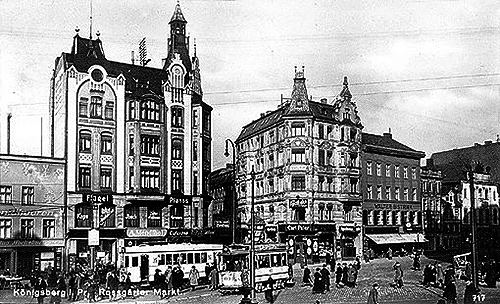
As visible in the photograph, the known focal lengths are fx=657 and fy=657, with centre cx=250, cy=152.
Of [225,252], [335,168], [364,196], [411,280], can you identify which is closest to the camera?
[225,252]

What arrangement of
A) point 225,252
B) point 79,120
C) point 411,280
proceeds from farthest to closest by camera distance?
point 411,280 → point 225,252 → point 79,120

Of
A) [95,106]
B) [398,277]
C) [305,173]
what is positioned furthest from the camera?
[305,173]

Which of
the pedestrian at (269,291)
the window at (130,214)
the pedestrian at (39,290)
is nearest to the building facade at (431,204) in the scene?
the pedestrian at (269,291)

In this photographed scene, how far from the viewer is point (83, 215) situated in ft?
34.2

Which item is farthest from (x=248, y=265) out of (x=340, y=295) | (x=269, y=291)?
(x=340, y=295)

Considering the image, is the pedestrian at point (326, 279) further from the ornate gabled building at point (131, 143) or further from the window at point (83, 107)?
the window at point (83, 107)

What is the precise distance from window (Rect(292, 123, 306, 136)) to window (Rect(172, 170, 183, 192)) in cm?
297

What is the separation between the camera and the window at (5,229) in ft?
32.9

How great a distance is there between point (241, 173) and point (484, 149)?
5529mm

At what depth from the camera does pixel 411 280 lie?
39.7 feet

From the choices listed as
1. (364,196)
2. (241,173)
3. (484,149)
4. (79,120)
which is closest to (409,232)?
(364,196)

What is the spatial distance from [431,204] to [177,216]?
271 inches

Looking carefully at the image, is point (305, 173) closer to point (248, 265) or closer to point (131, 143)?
point (248, 265)

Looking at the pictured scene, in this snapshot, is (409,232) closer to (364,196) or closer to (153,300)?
(364,196)
